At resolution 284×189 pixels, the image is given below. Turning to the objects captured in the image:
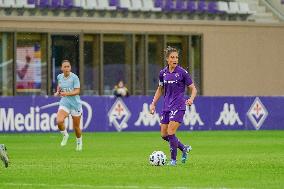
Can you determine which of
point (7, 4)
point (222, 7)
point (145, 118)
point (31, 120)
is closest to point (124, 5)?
point (222, 7)

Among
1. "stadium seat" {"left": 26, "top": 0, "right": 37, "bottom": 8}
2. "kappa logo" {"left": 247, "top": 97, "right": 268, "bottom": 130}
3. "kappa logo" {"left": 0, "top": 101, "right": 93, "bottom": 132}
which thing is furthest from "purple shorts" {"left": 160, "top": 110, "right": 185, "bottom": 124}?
"stadium seat" {"left": 26, "top": 0, "right": 37, "bottom": 8}

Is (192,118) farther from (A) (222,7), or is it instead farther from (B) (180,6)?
(A) (222,7)

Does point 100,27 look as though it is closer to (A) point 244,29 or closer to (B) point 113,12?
(B) point 113,12

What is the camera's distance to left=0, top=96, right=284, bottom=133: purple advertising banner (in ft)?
124

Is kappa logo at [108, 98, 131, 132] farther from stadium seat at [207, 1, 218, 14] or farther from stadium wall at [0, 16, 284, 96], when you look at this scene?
stadium seat at [207, 1, 218, 14]

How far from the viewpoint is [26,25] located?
45.3 meters

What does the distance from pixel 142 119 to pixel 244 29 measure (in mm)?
12879

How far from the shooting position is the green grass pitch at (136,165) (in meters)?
15.5

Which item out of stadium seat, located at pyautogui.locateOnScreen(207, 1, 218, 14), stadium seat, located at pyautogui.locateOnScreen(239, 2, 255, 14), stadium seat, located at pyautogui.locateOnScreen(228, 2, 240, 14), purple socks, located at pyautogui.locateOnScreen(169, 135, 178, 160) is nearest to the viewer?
purple socks, located at pyautogui.locateOnScreen(169, 135, 178, 160)

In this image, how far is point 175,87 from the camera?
20.1 m

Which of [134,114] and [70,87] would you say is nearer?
[70,87]

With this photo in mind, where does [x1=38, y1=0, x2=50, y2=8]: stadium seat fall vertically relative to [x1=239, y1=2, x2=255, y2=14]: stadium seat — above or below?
below

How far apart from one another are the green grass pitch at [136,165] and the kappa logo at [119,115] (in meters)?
5.93

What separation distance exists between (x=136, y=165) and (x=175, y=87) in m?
1.67
